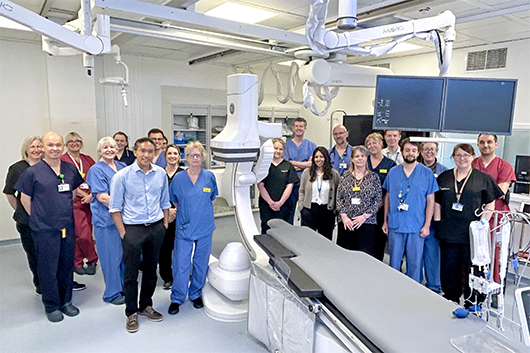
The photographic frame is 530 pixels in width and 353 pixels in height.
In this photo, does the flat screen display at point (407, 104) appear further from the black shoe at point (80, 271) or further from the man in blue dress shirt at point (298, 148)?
the black shoe at point (80, 271)

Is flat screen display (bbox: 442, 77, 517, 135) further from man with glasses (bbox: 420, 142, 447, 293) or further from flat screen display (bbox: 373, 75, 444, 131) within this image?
man with glasses (bbox: 420, 142, 447, 293)

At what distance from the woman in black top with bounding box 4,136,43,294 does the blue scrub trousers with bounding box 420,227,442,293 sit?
348 cm

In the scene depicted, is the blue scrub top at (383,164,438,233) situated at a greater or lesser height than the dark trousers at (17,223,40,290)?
greater

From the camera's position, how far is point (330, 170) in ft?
11.9

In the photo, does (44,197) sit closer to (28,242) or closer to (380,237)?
(28,242)

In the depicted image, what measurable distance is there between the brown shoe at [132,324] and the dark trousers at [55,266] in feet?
2.06

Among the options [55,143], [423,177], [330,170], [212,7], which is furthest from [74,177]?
[423,177]

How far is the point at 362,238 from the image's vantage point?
11.1 feet

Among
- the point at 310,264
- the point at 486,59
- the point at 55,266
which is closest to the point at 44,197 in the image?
the point at 55,266

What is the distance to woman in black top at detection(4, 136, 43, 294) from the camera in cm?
307

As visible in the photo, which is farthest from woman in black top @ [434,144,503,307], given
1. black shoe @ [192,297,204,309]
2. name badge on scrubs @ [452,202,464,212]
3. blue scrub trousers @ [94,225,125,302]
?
blue scrub trousers @ [94,225,125,302]

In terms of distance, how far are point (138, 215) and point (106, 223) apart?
20.3 inches

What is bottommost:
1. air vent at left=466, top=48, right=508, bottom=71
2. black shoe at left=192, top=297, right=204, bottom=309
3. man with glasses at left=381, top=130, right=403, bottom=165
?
black shoe at left=192, top=297, right=204, bottom=309

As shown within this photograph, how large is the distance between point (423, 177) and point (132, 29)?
2.78 m
